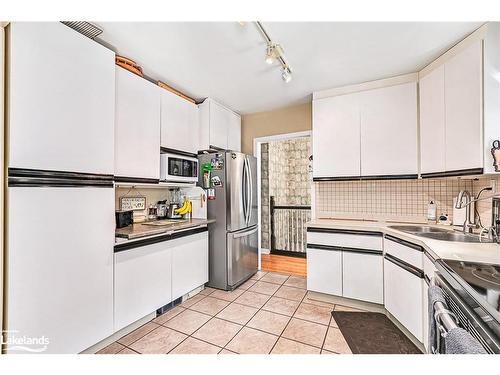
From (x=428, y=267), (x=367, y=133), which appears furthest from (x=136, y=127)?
(x=428, y=267)

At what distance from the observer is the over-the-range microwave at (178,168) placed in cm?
251

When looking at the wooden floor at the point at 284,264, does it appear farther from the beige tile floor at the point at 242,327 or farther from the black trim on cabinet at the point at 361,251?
the black trim on cabinet at the point at 361,251

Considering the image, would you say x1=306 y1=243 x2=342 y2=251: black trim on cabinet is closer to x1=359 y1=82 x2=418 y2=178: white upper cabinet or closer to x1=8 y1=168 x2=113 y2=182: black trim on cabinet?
x1=359 y1=82 x2=418 y2=178: white upper cabinet

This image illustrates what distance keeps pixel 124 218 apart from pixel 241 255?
1534 mm

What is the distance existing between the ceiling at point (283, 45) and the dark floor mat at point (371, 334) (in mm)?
2487

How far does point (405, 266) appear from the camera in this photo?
1955mm

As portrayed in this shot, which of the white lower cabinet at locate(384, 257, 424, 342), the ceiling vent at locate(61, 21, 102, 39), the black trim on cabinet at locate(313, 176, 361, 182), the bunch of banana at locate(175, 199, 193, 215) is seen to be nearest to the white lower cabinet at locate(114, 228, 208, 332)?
the bunch of banana at locate(175, 199, 193, 215)

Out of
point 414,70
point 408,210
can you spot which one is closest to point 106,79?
point 414,70

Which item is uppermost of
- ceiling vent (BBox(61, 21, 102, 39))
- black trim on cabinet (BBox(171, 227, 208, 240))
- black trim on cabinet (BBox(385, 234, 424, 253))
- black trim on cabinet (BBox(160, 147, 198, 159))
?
ceiling vent (BBox(61, 21, 102, 39))

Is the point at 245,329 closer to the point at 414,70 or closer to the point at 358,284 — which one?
the point at 358,284

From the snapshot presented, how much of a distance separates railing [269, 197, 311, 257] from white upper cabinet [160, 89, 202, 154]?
2.23m

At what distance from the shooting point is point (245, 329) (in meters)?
2.08

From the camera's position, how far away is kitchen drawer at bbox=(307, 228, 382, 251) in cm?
236

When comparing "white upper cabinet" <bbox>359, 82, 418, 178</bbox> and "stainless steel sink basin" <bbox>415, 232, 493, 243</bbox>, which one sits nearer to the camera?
"stainless steel sink basin" <bbox>415, 232, 493, 243</bbox>
